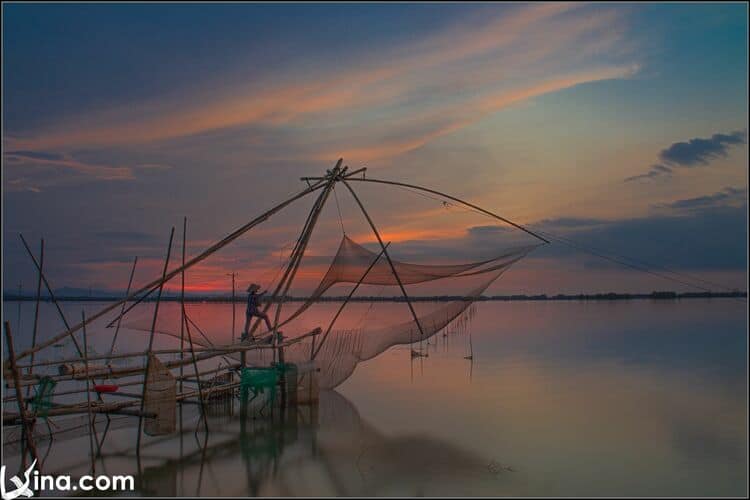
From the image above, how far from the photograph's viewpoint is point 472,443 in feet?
21.6

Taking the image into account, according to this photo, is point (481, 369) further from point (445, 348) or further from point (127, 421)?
point (127, 421)

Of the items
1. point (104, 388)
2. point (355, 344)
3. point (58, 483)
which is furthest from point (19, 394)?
point (355, 344)

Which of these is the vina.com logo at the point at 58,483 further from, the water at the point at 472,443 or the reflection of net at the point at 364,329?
the reflection of net at the point at 364,329

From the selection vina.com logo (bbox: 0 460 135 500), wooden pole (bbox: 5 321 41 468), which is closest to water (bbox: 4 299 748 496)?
vina.com logo (bbox: 0 460 135 500)

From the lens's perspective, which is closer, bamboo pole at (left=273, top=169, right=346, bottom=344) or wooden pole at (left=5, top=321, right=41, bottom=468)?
wooden pole at (left=5, top=321, right=41, bottom=468)

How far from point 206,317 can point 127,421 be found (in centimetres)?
282

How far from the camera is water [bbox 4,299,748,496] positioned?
5.30 m

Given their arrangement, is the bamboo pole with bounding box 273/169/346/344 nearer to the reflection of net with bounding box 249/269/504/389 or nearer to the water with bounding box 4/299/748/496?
the reflection of net with bounding box 249/269/504/389

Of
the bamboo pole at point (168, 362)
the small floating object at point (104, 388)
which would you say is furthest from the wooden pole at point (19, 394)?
the small floating object at point (104, 388)

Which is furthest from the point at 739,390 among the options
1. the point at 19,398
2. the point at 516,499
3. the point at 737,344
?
the point at 19,398

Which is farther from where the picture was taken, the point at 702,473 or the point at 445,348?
the point at 445,348

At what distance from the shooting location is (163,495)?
16.1 feet

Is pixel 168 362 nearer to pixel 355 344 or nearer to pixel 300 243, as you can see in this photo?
pixel 300 243

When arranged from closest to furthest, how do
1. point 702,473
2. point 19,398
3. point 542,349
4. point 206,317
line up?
point 19,398 → point 702,473 → point 206,317 → point 542,349
